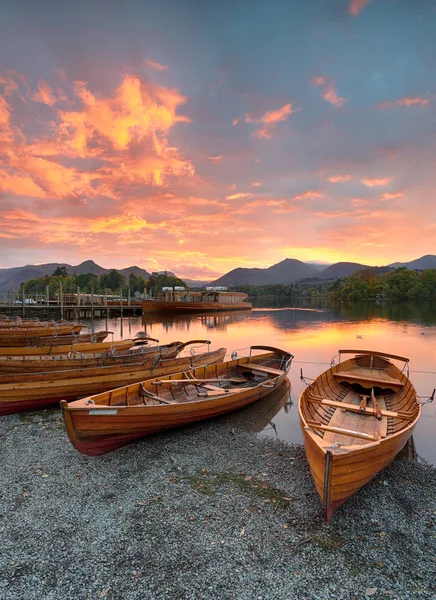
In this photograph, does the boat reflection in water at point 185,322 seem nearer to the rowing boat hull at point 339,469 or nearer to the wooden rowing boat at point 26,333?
the wooden rowing boat at point 26,333

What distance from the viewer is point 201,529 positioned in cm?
559

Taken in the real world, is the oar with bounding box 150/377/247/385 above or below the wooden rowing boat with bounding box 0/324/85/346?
below

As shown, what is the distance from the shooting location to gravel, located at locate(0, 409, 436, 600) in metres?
4.55

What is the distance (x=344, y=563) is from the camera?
16.2 ft

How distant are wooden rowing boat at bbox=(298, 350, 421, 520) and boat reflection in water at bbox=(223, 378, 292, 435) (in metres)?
2.19

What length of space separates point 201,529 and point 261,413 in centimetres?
652

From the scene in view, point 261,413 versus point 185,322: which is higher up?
point 261,413

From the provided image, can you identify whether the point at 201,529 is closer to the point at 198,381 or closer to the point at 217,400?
the point at 217,400

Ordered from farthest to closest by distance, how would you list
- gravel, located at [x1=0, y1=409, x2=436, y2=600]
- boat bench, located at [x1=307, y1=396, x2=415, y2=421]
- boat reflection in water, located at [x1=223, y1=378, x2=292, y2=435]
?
boat reflection in water, located at [x1=223, y1=378, x2=292, y2=435], boat bench, located at [x1=307, y1=396, x2=415, y2=421], gravel, located at [x1=0, y1=409, x2=436, y2=600]

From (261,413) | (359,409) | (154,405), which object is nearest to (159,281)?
(261,413)

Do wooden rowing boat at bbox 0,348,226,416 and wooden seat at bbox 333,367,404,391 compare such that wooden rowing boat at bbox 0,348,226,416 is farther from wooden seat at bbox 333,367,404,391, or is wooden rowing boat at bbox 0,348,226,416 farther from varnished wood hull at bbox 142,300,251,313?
varnished wood hull at bbox 142,300,251,313

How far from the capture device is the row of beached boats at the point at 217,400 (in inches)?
235

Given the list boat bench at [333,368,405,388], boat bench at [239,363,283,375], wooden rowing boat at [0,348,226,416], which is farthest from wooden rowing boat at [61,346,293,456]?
boat bench at [333,368,405,388]

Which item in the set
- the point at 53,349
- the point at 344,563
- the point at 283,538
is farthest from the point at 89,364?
the point at 344,563
